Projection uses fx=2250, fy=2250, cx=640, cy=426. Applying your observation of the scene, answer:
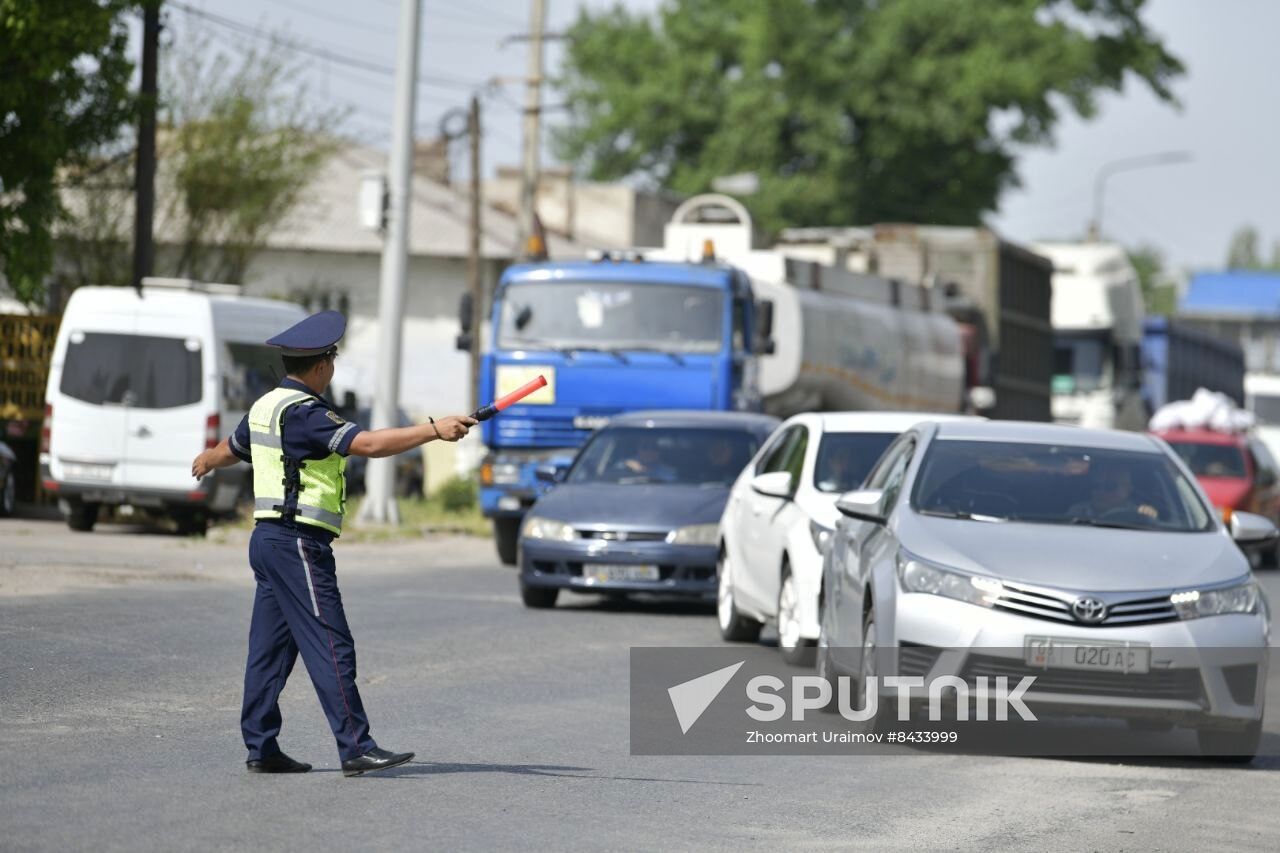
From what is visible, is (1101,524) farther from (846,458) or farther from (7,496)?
(7,496)

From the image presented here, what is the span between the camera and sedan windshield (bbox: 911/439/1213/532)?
10.8 metres

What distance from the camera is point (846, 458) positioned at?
14.3m

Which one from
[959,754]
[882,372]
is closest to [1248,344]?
[882,372]

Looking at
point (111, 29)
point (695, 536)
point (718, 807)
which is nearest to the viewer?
point (718, 807)

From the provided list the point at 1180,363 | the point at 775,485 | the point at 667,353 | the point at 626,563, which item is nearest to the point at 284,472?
the point at 775,485

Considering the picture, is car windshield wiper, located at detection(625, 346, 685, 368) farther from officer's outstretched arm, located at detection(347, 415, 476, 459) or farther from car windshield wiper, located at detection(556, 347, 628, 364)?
officer's outstretched arm, located at detection(347, 415, 476, 459)

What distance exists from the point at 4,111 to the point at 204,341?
3498 mm

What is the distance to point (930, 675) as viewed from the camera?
32.0 feet

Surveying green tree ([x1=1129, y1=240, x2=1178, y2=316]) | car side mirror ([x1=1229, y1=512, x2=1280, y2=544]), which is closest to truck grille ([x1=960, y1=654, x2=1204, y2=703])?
car side mirror ([x1=1229, y1=512, x2=1280, y2=544])

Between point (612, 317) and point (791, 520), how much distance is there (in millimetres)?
9332

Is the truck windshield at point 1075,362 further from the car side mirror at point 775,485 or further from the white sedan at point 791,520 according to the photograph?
the car side mirror at point 775,485

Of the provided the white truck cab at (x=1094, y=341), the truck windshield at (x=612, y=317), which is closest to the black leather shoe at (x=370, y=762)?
the truck windshield at (x=612, y=317)

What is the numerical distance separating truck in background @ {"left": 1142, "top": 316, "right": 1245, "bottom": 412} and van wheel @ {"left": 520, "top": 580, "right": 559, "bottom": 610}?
83.5ft

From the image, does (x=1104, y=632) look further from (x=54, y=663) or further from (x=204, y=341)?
(x=204, y=341)
